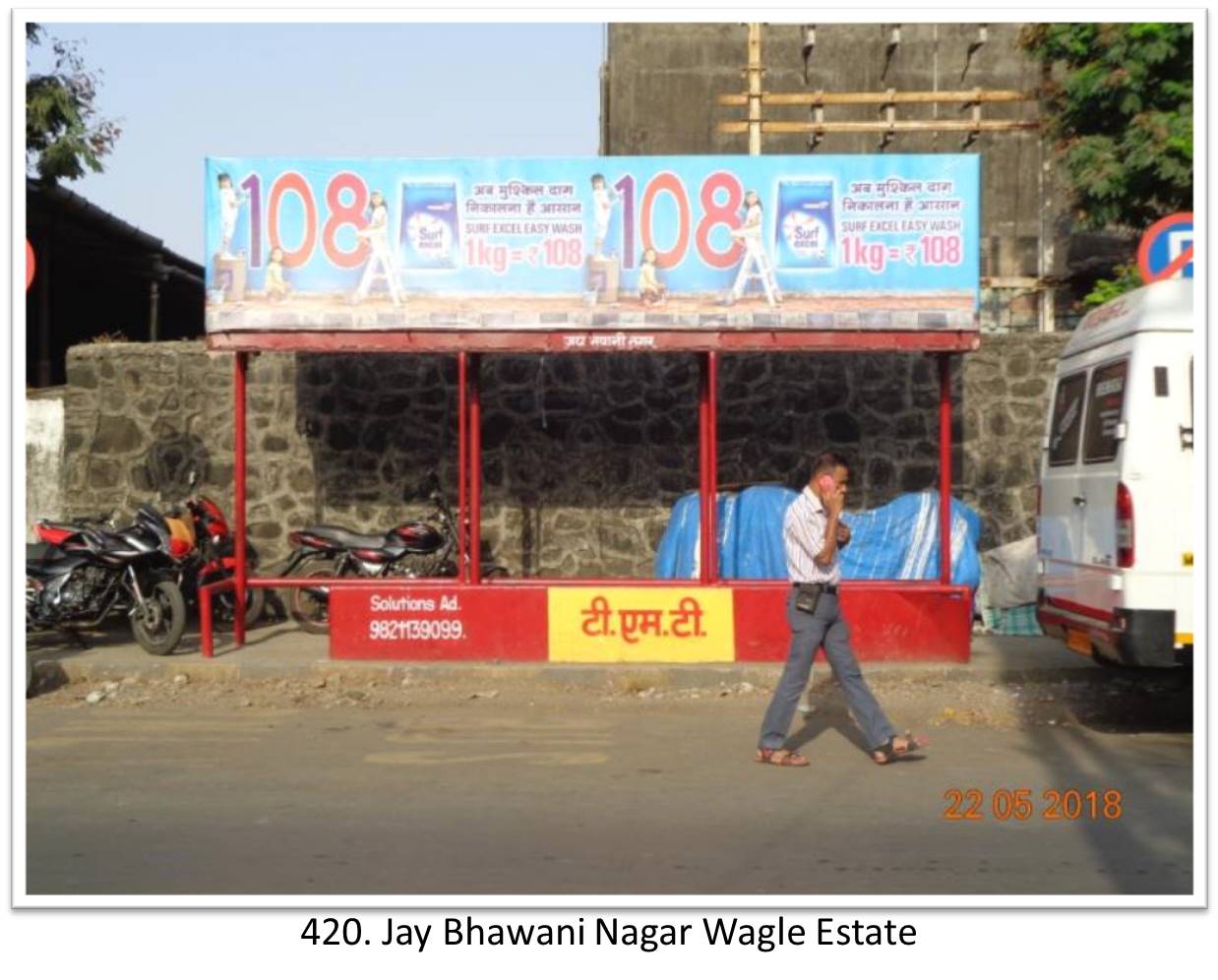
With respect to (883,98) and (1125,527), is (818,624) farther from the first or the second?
(883,98)

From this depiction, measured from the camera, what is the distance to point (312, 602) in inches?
528

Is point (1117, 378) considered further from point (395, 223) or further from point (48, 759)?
point (48, 759)

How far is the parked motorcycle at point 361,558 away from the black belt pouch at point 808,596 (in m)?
5.61

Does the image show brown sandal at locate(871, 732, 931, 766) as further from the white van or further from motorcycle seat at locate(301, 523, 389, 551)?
motorcycle seat at locate(301, 523, 389, 551)

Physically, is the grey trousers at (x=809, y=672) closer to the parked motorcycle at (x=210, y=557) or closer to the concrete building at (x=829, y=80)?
the parked motorcycle at (x=210, y=557)

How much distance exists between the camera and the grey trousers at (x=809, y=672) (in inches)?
328

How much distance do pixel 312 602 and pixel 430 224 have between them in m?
3.89

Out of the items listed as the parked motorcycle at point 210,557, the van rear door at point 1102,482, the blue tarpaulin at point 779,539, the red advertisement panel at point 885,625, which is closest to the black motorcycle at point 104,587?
the parked motorcycle at point 210,557

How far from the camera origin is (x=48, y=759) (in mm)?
8664

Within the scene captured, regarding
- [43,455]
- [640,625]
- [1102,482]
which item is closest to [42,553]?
[43,455]

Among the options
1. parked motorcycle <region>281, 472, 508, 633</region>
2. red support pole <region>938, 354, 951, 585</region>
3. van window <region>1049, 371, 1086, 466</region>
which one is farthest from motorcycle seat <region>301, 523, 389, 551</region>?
van window <region>1049, 371, 1086, 466</region>

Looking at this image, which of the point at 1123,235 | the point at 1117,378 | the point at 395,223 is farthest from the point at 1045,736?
the point at 1123,235

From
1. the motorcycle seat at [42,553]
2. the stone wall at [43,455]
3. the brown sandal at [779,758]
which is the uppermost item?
the stone wall at [43,455]

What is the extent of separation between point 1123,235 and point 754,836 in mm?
14636
